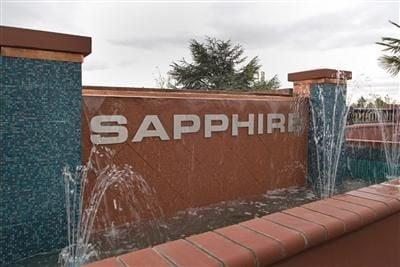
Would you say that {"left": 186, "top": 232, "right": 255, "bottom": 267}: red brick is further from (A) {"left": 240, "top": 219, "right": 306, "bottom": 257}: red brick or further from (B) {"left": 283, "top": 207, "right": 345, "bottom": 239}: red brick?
(B) {"left": 283, "top": 207, "right": 345, "bottom": 239}: red brick

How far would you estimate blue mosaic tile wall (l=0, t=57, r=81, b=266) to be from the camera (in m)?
2.63

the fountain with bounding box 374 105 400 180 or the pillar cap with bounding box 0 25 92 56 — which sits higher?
the pillar cap with bounding box 0 25 92 56

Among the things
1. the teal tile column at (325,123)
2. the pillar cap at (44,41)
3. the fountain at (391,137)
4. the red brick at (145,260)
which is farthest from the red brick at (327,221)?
the fountain at (391,137)

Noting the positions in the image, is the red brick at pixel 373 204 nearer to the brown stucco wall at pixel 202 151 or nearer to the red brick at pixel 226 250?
the red brick at pixel 226 250

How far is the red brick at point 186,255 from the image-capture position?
114 cm

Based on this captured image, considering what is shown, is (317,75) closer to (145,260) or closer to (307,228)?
(307,228)

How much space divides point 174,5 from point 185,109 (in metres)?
5.66

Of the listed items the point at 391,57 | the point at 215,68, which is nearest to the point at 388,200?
the point at 391,57

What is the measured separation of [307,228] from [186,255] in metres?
0.55

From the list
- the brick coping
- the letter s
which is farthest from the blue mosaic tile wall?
the brick coping

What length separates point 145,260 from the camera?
1.16 meters

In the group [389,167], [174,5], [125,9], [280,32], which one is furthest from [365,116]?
[125,9]

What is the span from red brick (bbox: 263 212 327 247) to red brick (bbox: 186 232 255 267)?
0.31 meters

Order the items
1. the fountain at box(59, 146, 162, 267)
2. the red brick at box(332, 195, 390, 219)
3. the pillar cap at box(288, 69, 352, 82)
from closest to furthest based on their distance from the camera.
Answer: the red brick at box(332, 195, 390, 219), the fountain at box(59, 146, 162, 267), the pillar cap at box(288, 69, 352, 82)
